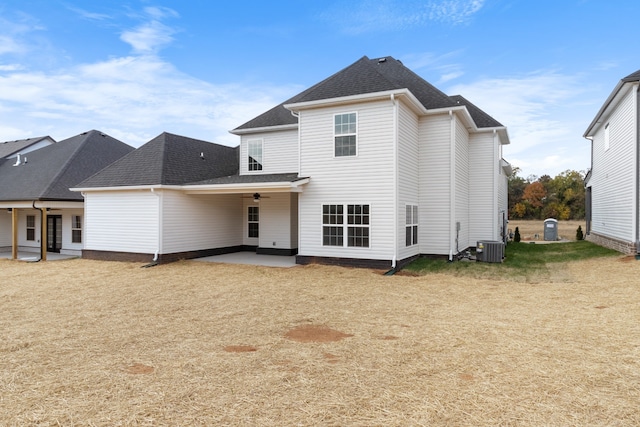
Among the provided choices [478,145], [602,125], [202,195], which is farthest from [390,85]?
[602,125]

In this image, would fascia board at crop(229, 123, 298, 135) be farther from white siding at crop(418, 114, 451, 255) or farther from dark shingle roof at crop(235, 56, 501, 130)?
white siding at crop(418, 114, 451, 255)

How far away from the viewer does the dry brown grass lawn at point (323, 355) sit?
11.6 ft

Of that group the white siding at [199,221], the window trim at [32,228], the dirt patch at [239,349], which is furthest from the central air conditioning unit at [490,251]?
the window trim at [32,228]

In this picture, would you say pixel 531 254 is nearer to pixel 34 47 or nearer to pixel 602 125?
pixel 602 125

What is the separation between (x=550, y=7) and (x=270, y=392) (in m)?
16.7

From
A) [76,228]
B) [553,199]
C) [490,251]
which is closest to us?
[490,251]

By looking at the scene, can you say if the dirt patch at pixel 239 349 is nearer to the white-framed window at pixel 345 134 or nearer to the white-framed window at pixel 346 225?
the white-framed window at pixel 346 225

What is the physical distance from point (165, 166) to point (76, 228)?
660cm

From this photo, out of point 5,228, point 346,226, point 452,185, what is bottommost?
point 5,228

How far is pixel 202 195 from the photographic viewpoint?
1592 centimetres

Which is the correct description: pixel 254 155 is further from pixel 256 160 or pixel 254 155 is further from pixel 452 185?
pixel 452 185

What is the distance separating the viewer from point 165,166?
1522cm

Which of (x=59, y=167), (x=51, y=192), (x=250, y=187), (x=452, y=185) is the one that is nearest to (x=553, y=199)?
(x=452, y=185)

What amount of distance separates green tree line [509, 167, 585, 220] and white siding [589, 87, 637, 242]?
32.1 meters
